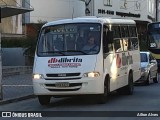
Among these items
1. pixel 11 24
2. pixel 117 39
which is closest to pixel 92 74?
pixel 117 39

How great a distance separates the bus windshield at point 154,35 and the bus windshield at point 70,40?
809 inches

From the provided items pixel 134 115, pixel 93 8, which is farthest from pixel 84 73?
pixel 93 8

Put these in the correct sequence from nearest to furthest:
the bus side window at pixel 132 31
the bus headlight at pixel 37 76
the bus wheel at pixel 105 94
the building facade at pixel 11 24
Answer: the bus headlight at pixel 37 76, the bus wheel at pixel 105 94, the bus side window at pixel 132 31, the building facade at pixel 11 24

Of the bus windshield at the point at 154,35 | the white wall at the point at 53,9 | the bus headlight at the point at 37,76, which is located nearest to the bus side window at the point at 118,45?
the bus headlight at the point at 37,76

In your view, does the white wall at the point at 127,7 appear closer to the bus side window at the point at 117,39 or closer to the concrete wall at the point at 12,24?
the concrete wall at the point at 12,24

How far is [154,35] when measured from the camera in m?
35.9

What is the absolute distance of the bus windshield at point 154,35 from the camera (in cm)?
3578

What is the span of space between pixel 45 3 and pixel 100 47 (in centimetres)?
3119

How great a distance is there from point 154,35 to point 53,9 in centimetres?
1374

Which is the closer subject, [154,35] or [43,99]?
[43,99]

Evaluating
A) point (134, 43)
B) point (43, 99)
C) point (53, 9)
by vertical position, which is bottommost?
point (43, 99)

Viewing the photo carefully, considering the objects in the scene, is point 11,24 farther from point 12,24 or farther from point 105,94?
point 105,94

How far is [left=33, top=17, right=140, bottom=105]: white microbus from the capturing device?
582 inches

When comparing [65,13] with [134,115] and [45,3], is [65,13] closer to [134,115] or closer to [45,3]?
[45,3]
